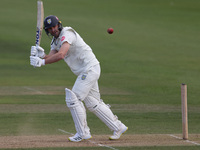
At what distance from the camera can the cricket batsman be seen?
809 cm

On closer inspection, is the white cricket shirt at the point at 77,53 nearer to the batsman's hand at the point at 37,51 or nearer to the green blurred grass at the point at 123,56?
the batsman's hand at the point at 37,51

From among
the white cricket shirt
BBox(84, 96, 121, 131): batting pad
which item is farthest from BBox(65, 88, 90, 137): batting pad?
the white cricket shirt

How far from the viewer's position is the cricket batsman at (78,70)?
8094 mm

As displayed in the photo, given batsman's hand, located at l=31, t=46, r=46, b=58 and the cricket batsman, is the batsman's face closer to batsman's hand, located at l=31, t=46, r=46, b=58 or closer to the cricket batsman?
the cricket batsman

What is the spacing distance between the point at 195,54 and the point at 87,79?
1639cm


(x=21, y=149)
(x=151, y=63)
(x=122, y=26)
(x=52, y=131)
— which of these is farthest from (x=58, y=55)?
(x=122, y=26)

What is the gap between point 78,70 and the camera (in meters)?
8.40

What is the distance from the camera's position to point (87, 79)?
27.0 feet

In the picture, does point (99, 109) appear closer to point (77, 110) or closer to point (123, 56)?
point (77, 110)

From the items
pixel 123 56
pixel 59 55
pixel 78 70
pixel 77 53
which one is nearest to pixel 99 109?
pixel 78 70

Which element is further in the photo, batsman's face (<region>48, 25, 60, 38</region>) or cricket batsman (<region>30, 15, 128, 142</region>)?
batsman's face (<region>48, 25, 60, 38</region>)

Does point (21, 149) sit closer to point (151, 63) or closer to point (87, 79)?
point (87, 79)

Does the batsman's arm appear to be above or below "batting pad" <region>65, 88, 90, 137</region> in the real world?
above

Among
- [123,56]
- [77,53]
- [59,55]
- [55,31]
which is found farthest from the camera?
[123,56]
